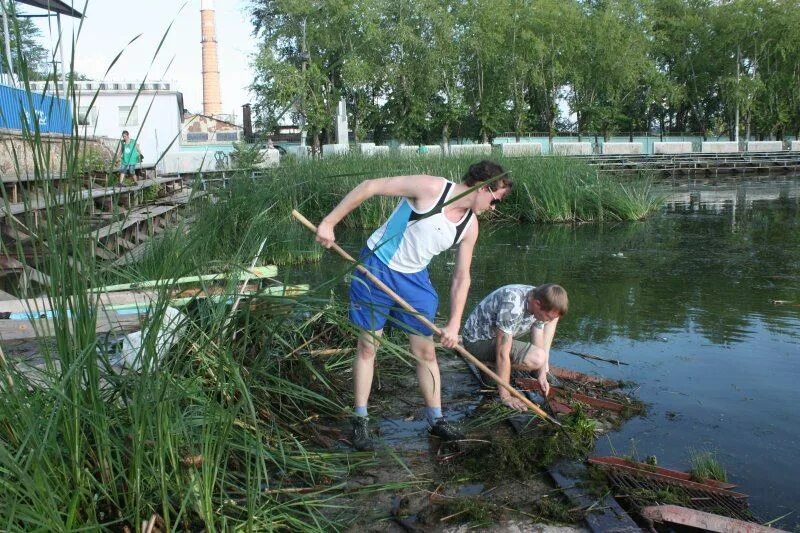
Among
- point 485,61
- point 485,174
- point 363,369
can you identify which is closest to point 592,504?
point 363,369

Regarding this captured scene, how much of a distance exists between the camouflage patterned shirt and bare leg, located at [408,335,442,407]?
A: 0.81 metres

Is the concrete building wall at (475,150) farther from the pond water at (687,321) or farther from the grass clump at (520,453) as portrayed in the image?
the grass clump at (520,453)

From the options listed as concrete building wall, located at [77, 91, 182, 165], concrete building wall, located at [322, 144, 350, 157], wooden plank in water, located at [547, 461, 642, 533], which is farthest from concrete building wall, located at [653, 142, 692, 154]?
wooden plank in water, located at [547, 461, 642, 533]

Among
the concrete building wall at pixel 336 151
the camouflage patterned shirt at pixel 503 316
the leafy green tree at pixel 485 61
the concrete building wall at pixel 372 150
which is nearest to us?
the camouflage patterned shirt at pixel 503 316

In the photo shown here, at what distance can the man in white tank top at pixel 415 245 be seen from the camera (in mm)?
3842

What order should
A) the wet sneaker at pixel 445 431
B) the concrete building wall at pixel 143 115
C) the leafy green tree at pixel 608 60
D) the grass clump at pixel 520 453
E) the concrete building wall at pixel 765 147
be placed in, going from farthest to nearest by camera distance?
1. the leafy green tree at pixel 608 60
2. the concrete building wall at pixel 765 147
3. the concrete building wall at pixel 143 115
4. the wet sneaker at pixel 445 431
5. the grass clump at pixel 520 453

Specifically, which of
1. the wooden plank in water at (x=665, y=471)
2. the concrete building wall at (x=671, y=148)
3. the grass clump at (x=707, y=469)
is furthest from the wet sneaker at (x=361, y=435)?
the concrete building wall at (x=671, y=148)

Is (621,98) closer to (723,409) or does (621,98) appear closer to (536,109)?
(536,109)

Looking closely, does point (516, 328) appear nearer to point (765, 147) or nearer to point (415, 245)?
point (415, 245)

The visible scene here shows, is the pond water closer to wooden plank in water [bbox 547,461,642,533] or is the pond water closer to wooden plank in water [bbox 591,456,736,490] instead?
wooden plank in water [bbox 591,456,736,490]

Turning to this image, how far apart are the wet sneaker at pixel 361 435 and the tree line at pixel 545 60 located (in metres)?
36.0

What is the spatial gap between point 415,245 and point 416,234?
6 centimetres

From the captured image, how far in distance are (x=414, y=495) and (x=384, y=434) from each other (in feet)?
2.86

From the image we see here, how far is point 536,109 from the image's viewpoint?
5131 cm
